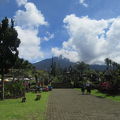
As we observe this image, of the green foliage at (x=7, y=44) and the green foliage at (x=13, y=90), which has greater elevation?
Answer: the green foliage at (x=7, y=44)

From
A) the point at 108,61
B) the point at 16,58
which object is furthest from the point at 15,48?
the point at 108,61

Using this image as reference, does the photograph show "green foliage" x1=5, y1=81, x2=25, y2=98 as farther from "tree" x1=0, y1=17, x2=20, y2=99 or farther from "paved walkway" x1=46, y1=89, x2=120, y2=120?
"paved walkway" x1=46, y1=89, x2=120, y2=120

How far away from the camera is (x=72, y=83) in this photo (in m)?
75.8

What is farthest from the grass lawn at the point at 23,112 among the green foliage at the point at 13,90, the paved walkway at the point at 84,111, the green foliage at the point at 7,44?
the green foliage at the point at 13,90

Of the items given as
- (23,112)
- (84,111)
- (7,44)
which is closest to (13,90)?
(7,44)

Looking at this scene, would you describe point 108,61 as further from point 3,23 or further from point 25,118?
point 25,118

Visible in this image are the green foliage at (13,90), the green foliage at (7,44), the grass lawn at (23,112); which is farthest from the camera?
the green foliage at (13,90)

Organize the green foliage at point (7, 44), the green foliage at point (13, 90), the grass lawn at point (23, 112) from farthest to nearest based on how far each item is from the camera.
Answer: the green foliage at point (13, 90) < the green foliage at point (7, 44) < the grass lawn at point (23, 112)

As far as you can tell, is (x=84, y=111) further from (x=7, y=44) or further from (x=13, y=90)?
(x=13, y=90)

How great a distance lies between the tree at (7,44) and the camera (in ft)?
89.4

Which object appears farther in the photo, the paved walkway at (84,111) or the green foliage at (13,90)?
the green foliage at (13,90)

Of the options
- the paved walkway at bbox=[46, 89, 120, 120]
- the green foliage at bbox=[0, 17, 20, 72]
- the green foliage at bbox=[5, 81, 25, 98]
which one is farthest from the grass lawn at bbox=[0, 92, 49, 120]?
the green foliage at bbox=[5, 81, 25, 98]

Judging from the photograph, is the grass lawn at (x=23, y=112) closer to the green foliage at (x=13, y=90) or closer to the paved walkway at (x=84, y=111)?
the paved walkway at (x=84, y=111)

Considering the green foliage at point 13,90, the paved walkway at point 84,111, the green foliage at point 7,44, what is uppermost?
the green foliage at point 7,44
